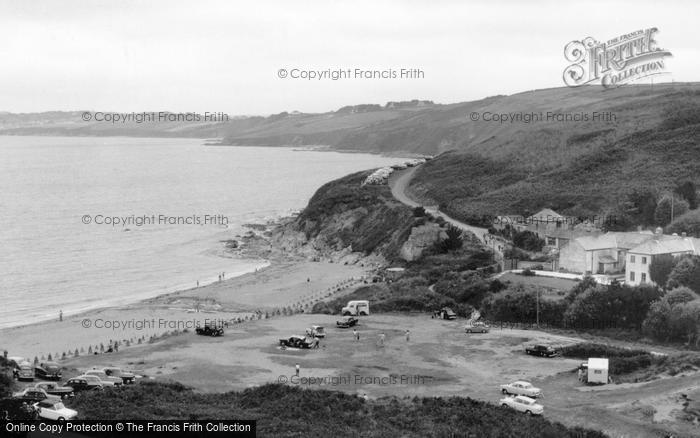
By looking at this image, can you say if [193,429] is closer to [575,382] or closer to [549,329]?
[575,382]

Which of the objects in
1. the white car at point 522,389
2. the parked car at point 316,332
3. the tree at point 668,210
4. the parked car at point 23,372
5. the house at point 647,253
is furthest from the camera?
the tree at point 668,210

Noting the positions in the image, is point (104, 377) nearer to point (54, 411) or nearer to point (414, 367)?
point (54, 411)

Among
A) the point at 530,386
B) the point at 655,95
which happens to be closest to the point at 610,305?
the point at 530,386

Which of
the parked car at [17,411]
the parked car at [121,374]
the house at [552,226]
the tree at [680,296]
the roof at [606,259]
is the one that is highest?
the house at [552,226]

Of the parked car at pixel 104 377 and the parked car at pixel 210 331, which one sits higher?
the parked car at pixel 104 377

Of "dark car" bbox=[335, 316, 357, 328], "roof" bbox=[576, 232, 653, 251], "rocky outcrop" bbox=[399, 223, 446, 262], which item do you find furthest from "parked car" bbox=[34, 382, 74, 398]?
"rocky outcrop" bbox=[399, 223, 446, 262]

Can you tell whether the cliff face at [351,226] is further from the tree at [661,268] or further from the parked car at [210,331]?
the parked car at [210,331]

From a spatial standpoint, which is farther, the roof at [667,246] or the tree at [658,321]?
the roof at [667,246]

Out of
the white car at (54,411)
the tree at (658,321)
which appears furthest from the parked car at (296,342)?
the tree at (658,321)

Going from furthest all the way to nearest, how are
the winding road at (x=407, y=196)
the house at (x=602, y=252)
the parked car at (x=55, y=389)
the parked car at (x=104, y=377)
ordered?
the winding road at (x=407, y=196) < the house at (x=602, y=252) < the parked car at (x=104, y=377) < the parked car at (x=55, y=389)
